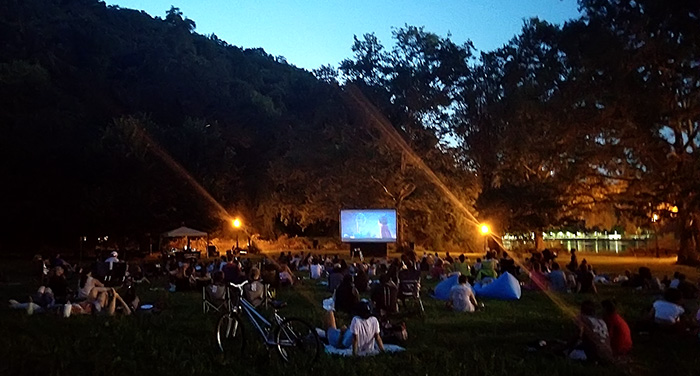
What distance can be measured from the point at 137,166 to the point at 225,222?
6918mm

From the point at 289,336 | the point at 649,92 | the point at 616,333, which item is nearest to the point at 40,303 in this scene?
the point at 289,336

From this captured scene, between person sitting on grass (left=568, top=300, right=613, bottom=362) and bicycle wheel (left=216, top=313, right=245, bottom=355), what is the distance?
4.00m

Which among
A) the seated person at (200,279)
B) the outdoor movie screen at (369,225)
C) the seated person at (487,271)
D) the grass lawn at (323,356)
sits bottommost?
the grass lawn at (323,356)

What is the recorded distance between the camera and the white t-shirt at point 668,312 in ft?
30.8

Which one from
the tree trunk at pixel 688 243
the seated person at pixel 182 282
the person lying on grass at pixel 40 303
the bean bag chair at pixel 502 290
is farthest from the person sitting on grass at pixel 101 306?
the tree trunk at pixel 688 243

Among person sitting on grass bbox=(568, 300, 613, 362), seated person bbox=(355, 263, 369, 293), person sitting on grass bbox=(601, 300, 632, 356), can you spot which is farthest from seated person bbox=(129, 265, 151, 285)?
person sitting on grass bbox=(601, 300, 632, 356)

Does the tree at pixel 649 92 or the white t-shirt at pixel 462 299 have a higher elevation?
the tree at pixel 649 92

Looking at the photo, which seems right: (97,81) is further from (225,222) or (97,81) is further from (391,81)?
(391,81)

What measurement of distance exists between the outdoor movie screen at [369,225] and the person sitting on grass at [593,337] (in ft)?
75.3

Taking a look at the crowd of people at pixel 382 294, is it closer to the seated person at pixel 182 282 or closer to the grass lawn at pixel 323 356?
the seated person at pixel 182 282

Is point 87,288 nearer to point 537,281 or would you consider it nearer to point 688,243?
point 537,281

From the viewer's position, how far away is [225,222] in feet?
137

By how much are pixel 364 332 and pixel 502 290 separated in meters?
6.76

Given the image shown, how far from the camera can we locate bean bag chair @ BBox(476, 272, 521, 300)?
13.9 metres
